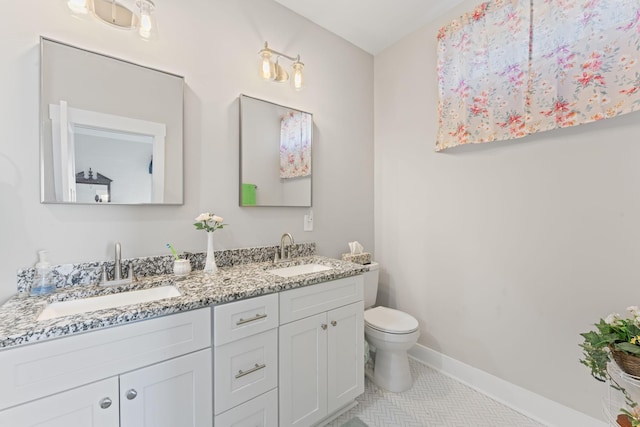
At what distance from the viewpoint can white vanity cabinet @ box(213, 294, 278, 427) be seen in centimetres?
112

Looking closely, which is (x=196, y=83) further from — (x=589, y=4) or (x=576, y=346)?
(x=576, y=346)

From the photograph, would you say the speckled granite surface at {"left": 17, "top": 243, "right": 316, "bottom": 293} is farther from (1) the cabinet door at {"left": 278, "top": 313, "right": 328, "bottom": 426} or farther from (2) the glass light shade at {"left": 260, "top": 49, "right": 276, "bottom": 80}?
(2) the glass light shade at {"left": 260, "top": 49, "right": 276, "bottom": 80}

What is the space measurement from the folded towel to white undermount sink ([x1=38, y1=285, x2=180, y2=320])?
2.24 feet

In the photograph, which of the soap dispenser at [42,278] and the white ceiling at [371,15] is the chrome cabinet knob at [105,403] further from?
the white ceiling at [371,15]

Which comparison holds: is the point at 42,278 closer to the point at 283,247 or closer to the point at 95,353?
the point at 95,353

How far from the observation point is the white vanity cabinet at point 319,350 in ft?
4.38

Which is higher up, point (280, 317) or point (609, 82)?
point (609, 82)

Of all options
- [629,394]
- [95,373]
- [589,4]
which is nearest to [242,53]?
[95,373]

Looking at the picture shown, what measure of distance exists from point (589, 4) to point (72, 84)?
254 centimetres

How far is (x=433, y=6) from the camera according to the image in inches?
77.6

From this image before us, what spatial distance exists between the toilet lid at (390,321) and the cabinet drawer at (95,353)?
1.19 metres

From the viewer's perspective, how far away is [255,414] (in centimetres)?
122

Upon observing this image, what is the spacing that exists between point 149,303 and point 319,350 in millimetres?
872

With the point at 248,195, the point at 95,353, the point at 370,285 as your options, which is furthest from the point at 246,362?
the point at 370,285
